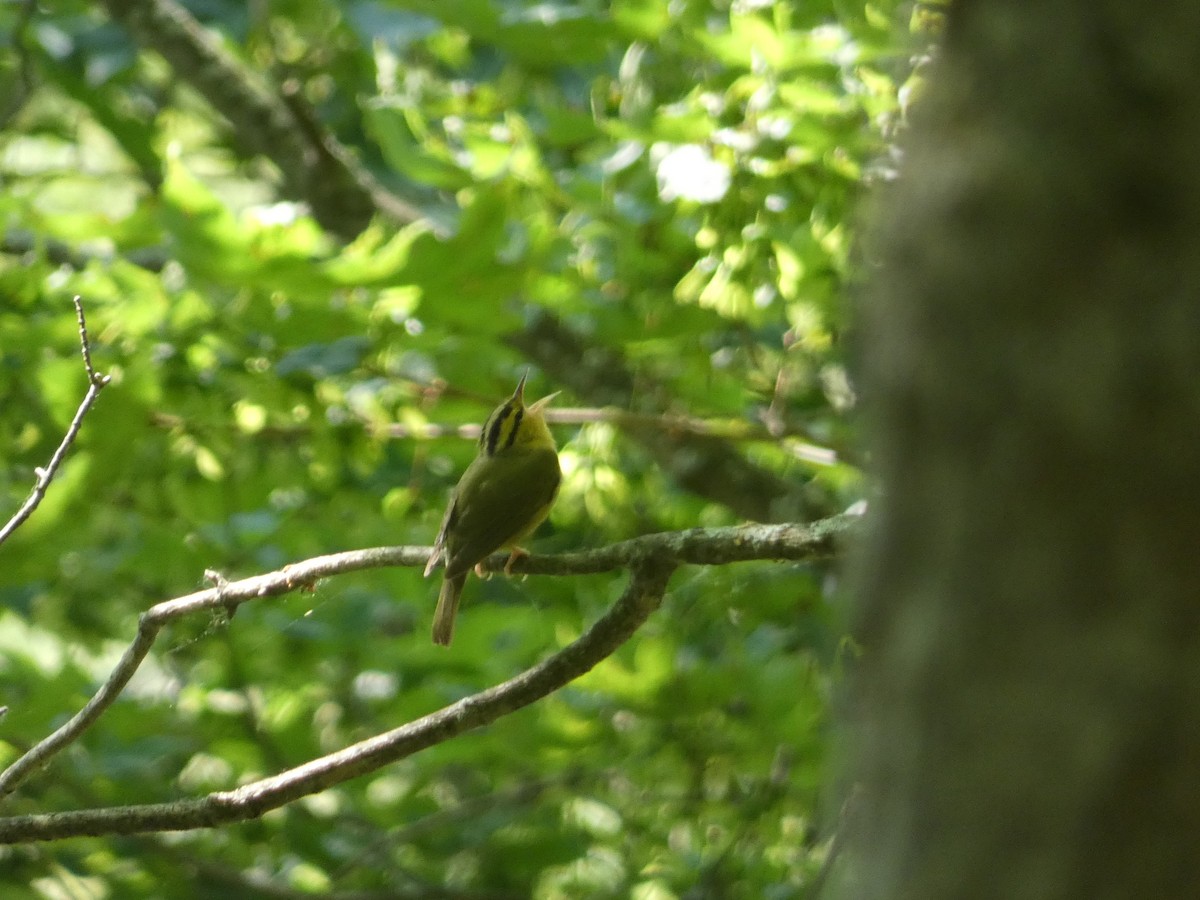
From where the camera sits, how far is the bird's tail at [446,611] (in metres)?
3.99

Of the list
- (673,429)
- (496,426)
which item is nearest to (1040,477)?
(496,426)

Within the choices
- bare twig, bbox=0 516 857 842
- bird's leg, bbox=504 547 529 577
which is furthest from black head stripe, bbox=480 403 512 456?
bare twig, bbox=0 516 857 842

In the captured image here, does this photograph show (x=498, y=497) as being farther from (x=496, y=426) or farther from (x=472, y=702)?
(x=472, y=702)

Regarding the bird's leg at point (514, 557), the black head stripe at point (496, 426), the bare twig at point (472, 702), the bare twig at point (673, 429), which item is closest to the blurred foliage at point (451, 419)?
the bare twig at point (673, 429)

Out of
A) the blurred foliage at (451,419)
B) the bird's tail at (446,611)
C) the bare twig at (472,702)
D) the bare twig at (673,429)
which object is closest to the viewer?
the bare twig at (472,702)

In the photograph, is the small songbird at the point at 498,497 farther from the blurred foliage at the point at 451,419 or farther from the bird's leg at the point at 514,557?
the blurred foliage at the point at 451,419

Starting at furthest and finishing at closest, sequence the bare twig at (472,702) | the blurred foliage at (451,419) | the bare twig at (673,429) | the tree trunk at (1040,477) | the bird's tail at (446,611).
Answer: the bare twig at (673,429) < the bird's tail at (446,611) < the blurred foliage at (451,419) < the bare twig at (472,702) < the tree trunk at (1040,477)

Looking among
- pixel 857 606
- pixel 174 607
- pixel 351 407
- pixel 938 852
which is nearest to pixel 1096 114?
pixel 857 606

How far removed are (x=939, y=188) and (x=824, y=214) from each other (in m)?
2.98

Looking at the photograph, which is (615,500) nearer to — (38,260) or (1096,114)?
(38,260)

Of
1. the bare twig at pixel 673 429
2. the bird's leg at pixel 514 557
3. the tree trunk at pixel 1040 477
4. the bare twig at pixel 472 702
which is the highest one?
the tree trunk at pixel 1040 477

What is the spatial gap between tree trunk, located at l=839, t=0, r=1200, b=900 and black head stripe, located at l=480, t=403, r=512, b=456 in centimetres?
334

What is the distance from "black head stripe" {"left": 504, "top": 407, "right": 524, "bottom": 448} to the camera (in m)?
4.36

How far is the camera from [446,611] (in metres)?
4.04
